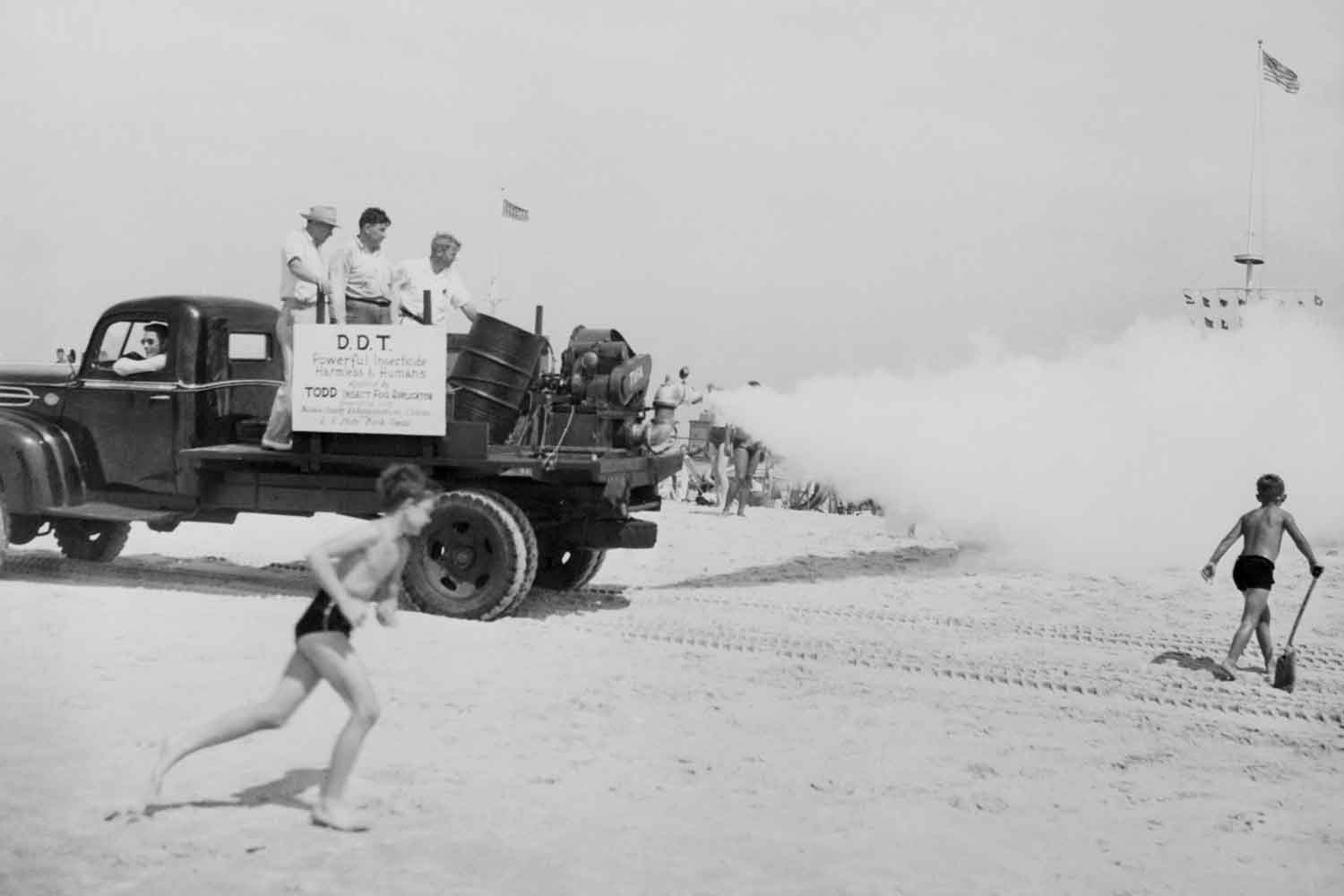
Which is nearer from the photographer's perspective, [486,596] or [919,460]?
[486,596]

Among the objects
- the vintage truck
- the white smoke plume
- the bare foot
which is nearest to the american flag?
the white smoke plume

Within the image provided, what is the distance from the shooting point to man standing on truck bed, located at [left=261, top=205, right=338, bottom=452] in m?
10.7

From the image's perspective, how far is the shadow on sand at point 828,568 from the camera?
13.4 meters

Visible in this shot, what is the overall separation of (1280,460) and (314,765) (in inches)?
517

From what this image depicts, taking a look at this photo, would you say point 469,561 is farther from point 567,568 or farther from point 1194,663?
point 1194,663

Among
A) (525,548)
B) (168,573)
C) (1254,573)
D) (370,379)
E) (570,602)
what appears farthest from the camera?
(168,573)

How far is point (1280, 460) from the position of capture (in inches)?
656

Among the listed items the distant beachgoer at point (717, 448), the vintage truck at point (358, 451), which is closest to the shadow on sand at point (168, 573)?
the vintage truck at point (358, 451)

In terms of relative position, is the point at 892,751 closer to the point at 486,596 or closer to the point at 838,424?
the point at 486,596

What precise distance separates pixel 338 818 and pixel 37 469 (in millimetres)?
6869

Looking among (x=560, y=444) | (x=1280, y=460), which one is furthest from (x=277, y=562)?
(x=1280, y=460)

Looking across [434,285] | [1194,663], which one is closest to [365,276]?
[434,285]

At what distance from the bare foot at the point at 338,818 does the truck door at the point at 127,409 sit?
631 centimetres

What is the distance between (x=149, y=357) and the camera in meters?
11.5
